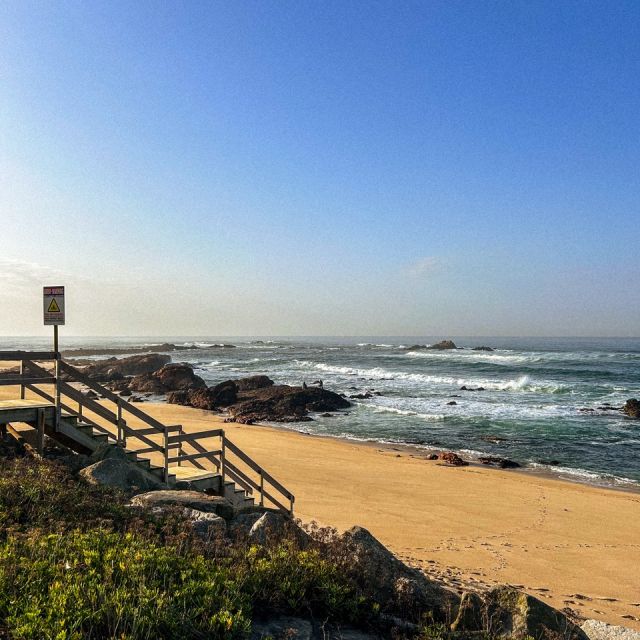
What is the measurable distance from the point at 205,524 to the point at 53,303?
5944 mm

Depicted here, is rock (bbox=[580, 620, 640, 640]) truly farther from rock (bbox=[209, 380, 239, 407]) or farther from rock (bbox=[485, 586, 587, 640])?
rock (bbox=[209, 380, 239, 407])

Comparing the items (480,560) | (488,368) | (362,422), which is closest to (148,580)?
(480,560)

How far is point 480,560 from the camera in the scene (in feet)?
35.3

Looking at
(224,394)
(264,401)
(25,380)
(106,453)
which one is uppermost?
(25,380)

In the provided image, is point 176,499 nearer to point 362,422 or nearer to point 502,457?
point 502,457

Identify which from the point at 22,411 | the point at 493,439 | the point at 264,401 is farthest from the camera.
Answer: the point at 264,401

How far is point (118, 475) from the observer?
883 centimetres

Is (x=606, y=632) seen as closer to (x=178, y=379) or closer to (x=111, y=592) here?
(x=111, y=592)

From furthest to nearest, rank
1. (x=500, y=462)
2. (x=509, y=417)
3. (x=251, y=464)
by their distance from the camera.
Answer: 1. (x=509, y=417)
2. (x=500, y=462)
3. (x=251, y=464)

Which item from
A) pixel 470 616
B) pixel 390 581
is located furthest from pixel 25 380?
pixel 470 616

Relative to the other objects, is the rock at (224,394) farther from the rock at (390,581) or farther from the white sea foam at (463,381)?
the rock at (390,581)

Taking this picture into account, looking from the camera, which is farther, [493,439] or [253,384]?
[253,384]

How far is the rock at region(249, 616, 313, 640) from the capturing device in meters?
4.25

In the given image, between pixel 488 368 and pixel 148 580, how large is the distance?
68.5 meters
